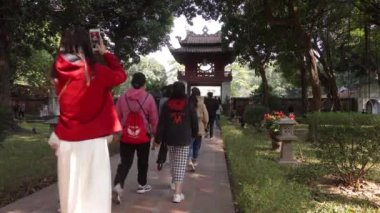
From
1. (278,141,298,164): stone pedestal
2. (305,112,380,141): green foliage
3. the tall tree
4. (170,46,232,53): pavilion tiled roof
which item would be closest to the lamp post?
(278,141,298,164): stone pedestal

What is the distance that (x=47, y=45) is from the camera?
2128 cm

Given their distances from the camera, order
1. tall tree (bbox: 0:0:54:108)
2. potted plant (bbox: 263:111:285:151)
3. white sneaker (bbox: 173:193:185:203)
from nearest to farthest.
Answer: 1. white sneaker (bbox: 173:193:185:203)
2. potted plant (bbox: 263:111:285:151)
3. tall tree (bbox: 0:0:54:108)

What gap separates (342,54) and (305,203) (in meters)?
31.2

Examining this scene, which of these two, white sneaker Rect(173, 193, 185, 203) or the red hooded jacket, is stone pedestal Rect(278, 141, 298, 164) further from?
the red hooded jacket

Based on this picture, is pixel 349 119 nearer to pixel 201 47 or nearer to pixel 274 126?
pixel 274 126

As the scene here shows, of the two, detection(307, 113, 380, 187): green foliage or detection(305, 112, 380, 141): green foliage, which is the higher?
detection(305, 112, 380, 141): green foliage

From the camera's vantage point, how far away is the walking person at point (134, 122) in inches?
257

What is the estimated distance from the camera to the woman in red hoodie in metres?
3.59

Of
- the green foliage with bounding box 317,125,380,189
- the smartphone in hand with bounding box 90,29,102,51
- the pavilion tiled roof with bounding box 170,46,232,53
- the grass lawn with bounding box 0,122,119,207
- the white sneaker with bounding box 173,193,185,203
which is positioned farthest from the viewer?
the pavilion tiled roof with bounding box 170,46,232,53

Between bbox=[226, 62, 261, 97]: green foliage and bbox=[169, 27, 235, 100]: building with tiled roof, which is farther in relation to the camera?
bbox=[226, 62, 261, 97]: green foliage

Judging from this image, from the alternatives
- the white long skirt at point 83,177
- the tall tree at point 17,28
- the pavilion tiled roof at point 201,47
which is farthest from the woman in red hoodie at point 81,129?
the pavilion tiled roof at point 201,47

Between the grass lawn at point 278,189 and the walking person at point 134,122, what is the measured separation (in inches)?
55.0

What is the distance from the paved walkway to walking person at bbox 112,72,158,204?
389 mm

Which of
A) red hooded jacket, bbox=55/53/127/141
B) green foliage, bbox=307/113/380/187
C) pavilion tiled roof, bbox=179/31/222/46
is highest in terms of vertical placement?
pavilion tiled roof, bbox=179/31/222/46
